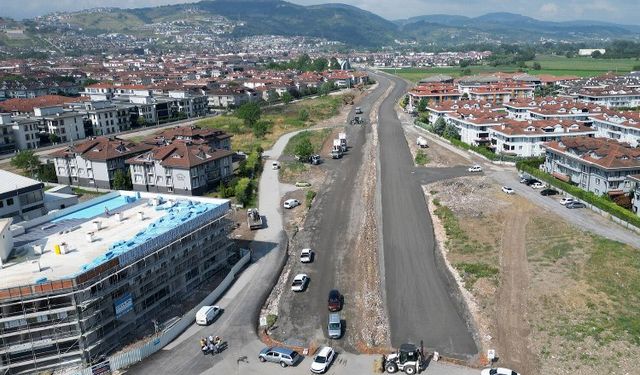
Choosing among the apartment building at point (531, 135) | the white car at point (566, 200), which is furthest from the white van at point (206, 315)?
the apartment building at point (531, 135)

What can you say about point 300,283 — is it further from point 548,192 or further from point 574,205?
point 548,192

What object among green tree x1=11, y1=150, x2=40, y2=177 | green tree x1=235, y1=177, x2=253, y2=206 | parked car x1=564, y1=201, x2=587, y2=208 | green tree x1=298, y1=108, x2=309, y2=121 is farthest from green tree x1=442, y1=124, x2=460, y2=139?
green tree x1=11, y1=150, x2=40, y2=177

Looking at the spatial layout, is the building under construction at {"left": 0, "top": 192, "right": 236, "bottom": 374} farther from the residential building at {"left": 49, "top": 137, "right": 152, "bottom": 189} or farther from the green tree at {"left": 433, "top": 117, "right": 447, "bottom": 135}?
the green tree at {"left": 433, "top": 117, "right": 447, "bottom": 135}

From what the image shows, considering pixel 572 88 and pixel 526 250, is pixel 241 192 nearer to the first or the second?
pixel 526 250

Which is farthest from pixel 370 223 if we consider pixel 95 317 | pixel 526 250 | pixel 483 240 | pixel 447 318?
pixel 95 317

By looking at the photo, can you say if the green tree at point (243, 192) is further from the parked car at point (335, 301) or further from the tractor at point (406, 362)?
the tractor at point (406, 362)

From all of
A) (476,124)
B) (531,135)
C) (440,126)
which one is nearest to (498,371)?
(531,135)

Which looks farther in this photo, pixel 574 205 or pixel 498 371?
pixel 574 205
